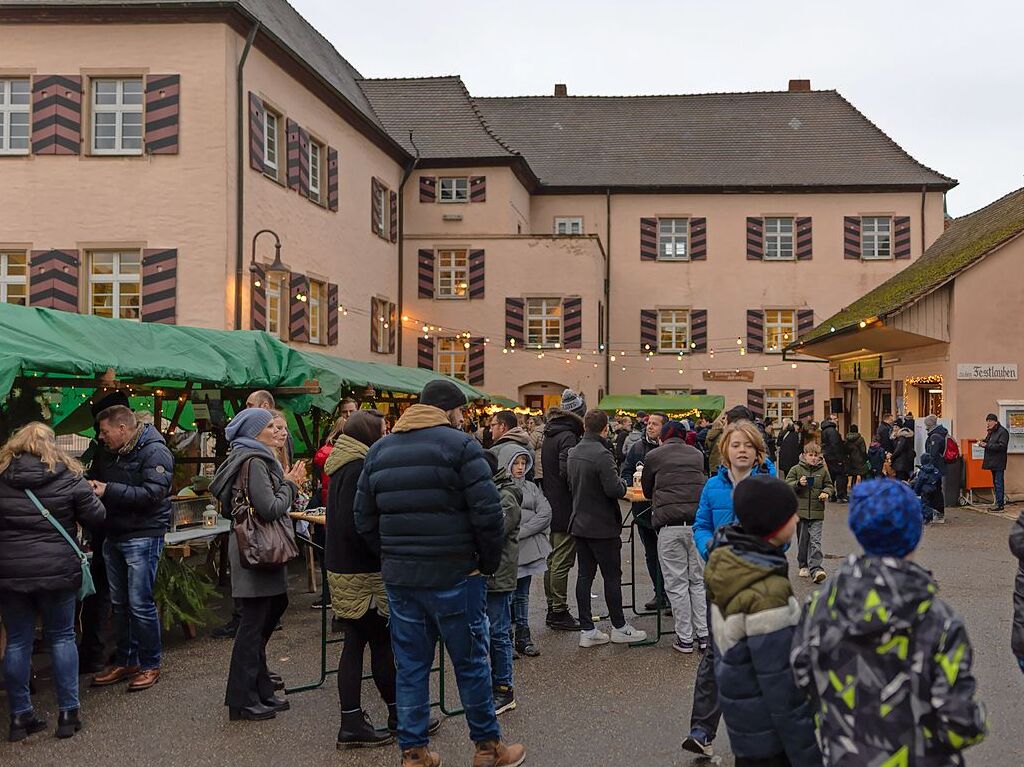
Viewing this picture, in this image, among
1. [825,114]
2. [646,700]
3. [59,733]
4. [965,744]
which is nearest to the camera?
[965,744]

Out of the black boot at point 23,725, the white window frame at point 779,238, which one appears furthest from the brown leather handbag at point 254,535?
the white window frame at point 779,238

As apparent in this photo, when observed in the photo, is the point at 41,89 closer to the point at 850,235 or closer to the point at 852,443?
the point at 852,443

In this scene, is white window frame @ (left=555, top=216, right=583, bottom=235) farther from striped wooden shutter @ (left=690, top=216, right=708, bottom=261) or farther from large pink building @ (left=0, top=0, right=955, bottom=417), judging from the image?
striped wooden shutter @ (left=690, top=216, right=708, bottom=261)

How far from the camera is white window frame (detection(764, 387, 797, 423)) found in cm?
3300

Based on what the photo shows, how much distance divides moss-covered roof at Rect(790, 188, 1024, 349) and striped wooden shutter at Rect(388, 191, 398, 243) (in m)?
11.6

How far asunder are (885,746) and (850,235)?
33.0 meters

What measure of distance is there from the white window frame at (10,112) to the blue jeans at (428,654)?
53.7ft

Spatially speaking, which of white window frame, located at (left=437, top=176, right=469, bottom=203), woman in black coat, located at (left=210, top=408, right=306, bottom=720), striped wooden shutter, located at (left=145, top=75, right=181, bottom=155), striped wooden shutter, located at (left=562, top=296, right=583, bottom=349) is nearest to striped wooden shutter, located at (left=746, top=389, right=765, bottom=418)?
striped wooden shutter, located at (left=562, top=296, right=583, bottom=349)

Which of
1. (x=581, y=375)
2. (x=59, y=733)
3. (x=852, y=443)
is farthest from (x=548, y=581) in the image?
(x=581, y=375)

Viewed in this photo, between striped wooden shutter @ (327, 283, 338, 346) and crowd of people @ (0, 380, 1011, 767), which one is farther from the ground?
striped wooden shutter @ (327, 283, 338, 346)

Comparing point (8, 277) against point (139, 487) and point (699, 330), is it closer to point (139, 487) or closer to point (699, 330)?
point (139, 487)

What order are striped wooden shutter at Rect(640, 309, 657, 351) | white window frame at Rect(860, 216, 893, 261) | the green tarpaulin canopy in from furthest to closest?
1. striped wooden shutter at Rect(640, 309, 657, 351)
2. white window frame at Rect(860, 216, 893, 261)
3. the green tarpaulin canopy

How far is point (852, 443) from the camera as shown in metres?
18.2

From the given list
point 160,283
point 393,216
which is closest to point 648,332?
point 393,216
